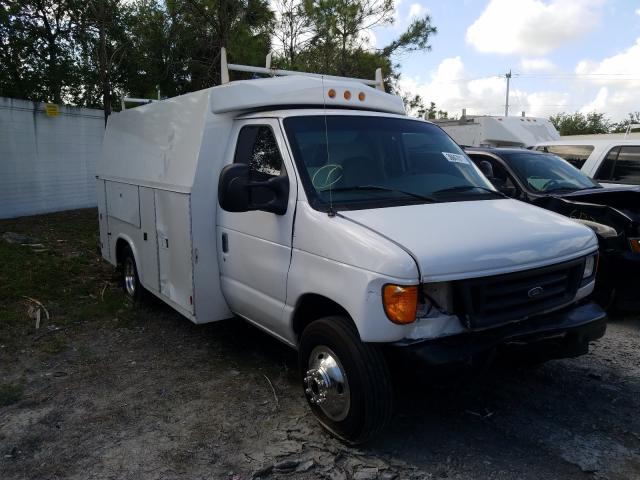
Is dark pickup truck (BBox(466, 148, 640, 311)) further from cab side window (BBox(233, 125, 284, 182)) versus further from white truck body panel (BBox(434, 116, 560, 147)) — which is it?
white truck body panel (BBox(434, 116, 560, 147))

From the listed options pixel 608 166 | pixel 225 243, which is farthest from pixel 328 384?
pixel 608 166

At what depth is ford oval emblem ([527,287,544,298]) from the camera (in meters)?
3.27

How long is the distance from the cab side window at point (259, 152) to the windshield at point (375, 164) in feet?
0.60

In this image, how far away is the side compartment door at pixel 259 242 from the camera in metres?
3.79

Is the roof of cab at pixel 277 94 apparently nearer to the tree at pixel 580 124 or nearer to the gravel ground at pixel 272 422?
the gravel ground at pixel 272 422

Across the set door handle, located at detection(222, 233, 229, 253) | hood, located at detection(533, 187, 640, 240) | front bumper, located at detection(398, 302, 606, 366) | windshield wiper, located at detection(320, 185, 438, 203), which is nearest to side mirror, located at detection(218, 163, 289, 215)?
windshield wiper, located at detection(320, 185, 438, 203)

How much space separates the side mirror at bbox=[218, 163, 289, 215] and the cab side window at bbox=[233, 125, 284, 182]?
8.9 inches

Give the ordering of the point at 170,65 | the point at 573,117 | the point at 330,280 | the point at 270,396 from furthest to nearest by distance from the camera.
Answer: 1. the point at 573,117
2. the point at 170,65
3. the point at 270,396
4. the point at 330,280

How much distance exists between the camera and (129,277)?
6.43 m

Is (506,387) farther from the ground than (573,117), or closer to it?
closer to it

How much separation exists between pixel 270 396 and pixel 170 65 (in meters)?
12.2

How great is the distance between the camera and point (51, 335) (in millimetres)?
5406

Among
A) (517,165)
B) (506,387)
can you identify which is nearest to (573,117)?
(517,165)

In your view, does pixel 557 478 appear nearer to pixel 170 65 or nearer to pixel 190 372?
pixel 190 372
